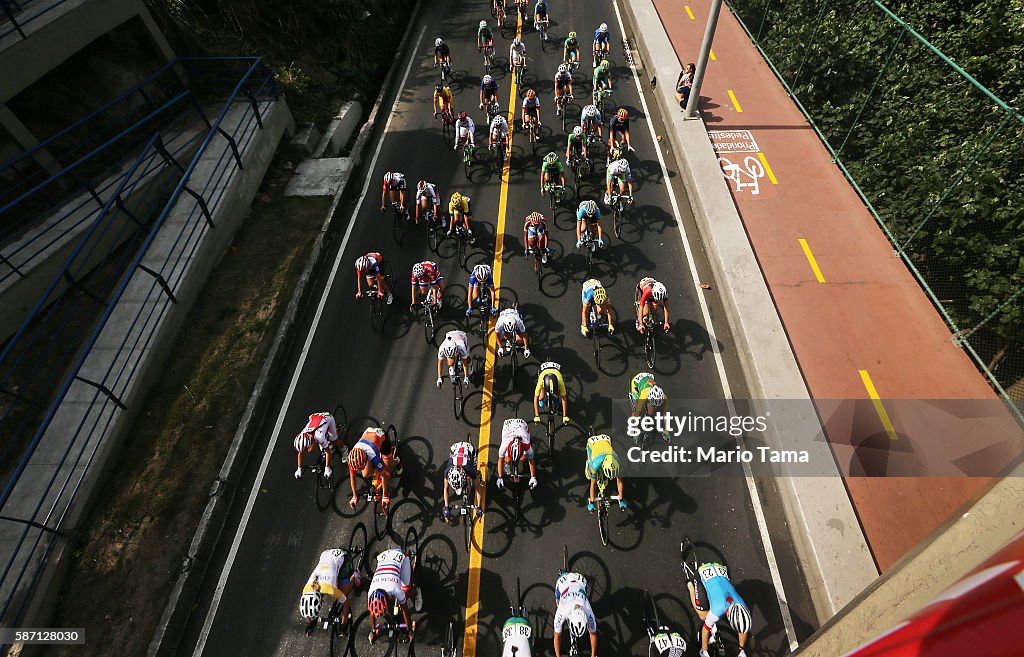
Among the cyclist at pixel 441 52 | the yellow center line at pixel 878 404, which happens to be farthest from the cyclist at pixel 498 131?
the yellow center line at pixel 878 404

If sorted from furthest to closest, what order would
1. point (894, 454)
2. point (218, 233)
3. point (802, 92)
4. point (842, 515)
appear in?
point (802, 92), point (218, 233), point (894, 454), point (842, 515)

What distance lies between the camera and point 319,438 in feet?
30.3

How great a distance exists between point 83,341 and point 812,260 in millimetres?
18296

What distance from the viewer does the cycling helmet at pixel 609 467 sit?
8.35m

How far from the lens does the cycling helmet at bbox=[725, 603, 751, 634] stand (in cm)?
701

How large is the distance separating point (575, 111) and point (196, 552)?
17.5 m

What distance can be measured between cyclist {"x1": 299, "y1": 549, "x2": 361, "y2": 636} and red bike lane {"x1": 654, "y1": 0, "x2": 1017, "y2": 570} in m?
8.65

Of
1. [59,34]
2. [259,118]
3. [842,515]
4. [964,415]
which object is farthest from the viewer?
[259,118]

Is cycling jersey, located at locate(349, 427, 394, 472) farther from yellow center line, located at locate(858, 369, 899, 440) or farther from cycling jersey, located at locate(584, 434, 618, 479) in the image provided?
yellow center line, located at locate(858, 369, 899, 440)

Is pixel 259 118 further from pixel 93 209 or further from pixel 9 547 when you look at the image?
pixel 9 547

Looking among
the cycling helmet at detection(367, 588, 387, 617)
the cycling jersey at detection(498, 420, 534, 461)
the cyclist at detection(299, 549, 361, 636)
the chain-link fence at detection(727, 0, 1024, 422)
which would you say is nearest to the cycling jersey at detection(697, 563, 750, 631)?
the cycling jersey at detection(498, 420, 534, 461)

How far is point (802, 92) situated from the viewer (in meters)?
18.2

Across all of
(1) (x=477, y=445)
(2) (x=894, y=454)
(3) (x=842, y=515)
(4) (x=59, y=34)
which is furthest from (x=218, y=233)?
(2) (x=894, y=454)

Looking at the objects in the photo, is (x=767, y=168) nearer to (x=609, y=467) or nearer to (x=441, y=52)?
(x=609, y=467)
